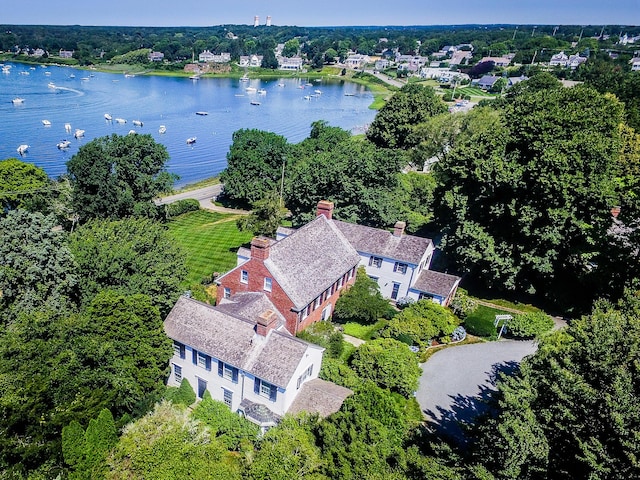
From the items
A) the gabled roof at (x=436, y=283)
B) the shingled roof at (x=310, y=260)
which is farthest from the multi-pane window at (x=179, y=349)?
the gabled roof at (x=436, y=283)

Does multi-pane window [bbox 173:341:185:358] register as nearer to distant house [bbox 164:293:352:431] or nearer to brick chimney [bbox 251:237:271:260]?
distant house [bbox 164:293:352:431]

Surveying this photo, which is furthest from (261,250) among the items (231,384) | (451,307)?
(451,307)

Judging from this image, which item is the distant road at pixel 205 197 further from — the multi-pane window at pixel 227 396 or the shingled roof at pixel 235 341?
the multi-pane window at pixel 227 396

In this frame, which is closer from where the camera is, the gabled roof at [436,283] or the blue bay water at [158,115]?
the gabled roof at [436,283]

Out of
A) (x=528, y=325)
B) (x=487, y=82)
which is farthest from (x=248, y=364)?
(x=487, y=82)

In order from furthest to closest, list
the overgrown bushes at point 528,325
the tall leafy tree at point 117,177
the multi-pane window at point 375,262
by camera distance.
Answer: the tall leafy tree at point 117,177
the multi-pane window at point 375,262
the overgrown bushes at point 528,325

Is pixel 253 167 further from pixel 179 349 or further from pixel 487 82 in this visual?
pixel 487 82

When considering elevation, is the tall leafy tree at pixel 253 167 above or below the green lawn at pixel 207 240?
above
